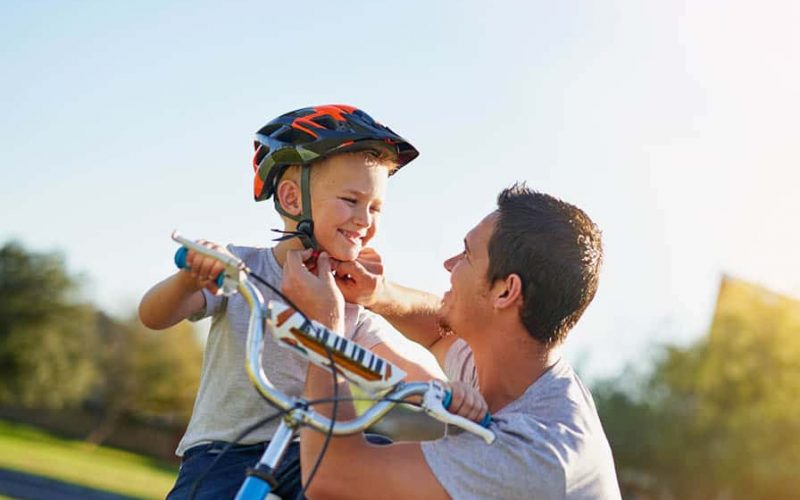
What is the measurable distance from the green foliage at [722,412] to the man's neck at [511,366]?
40.6 meters

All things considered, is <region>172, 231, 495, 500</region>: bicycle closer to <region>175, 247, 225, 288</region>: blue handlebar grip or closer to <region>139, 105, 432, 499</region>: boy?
<region>175, 247, 225, 288</region>: blue handlebar grip

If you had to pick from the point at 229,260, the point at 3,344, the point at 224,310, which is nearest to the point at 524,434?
the point at 229,260

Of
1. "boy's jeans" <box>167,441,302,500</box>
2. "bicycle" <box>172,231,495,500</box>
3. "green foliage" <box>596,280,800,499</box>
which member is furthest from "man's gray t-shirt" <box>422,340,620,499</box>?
"green foliage" <box>596,280,800,499</box>

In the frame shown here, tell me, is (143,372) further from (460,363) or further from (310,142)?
(310,142)

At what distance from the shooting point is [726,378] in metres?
44.6

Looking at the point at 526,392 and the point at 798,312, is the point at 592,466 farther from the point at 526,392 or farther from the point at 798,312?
the point at 798,312

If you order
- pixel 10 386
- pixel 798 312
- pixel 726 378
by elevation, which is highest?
pixel 798 312

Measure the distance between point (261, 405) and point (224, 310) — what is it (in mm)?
398

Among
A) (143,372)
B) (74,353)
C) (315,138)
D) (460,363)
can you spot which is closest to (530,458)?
(460,363)

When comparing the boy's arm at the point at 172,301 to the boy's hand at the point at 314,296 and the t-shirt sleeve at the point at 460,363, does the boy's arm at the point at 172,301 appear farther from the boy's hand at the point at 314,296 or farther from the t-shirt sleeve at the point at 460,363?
the t-shirt sleeve at the point at 460,363

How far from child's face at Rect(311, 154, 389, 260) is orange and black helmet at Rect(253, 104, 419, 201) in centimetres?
7

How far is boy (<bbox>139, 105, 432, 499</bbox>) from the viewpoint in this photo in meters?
4.18

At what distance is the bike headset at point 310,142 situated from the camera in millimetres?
4566

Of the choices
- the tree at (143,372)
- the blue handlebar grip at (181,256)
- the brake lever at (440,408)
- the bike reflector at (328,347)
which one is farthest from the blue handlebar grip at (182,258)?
the tree at (143,372)
